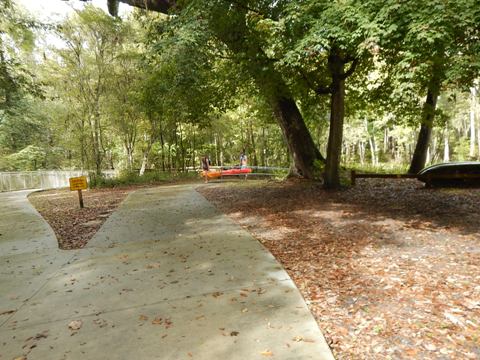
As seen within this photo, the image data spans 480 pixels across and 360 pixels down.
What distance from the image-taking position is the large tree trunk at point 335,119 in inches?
402

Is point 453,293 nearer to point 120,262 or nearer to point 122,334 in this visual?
point 122,334

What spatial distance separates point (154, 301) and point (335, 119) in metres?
8.91

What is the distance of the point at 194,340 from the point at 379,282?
2.36 metres

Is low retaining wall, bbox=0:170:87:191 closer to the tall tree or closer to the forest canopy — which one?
the forest canopy

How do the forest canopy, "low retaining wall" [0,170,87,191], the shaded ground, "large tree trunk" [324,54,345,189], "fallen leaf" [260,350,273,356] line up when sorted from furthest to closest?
"low retaining wall" [0,170,87,191] → "large tree trunk" [324,54,345,189] → the shaded ground → the forest canopy → "fallen leaf" [260,350,273,356]

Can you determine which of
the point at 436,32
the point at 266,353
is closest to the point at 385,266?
the point at 266,353

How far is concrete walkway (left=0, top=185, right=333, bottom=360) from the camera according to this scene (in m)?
3.01

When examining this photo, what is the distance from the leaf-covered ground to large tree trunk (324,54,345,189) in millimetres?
2034

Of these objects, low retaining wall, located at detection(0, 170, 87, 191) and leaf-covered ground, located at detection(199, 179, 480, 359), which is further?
low retaining wall, located at detection(0, 170, 87, 191)

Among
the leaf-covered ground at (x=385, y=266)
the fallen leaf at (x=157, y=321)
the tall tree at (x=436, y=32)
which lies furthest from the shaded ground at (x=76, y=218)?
the tall tree at (x=436, y=32)

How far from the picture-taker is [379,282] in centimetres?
409

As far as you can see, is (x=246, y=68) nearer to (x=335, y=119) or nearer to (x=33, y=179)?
(x=335, y=119)

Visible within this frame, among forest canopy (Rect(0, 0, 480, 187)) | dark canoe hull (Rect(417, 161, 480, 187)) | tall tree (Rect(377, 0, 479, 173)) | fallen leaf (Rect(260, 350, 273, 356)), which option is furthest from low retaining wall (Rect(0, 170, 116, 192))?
fallen leaf (Rect(260, 350, 273, 356))

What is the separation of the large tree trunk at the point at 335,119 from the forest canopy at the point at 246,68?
36 mm
